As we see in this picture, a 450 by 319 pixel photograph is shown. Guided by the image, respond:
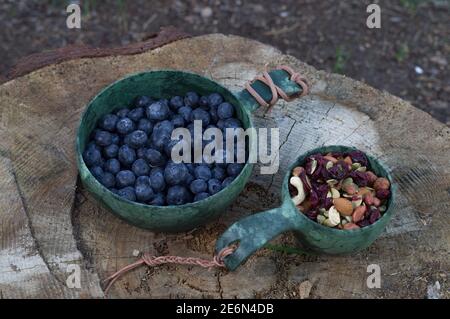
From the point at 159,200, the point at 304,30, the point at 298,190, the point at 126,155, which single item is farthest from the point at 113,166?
the point at 304,30

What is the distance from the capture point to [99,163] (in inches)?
57.3

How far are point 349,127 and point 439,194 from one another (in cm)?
28

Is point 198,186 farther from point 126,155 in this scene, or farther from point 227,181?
point 126,155

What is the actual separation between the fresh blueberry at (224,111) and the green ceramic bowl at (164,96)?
0.07ft

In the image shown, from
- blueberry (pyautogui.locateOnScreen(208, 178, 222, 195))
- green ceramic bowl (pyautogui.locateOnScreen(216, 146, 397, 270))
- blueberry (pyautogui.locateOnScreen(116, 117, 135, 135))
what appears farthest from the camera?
blueberry (pyautogui.locateOnScreen(116, 117, 135, 135))

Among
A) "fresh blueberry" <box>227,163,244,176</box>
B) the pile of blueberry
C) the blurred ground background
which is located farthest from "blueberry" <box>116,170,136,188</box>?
the blurred ground background

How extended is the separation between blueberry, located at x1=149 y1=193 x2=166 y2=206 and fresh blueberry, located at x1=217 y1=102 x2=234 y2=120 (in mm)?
255

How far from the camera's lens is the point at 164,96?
164cm

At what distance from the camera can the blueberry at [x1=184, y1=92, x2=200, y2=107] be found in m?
1.57

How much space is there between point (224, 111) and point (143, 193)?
29cm

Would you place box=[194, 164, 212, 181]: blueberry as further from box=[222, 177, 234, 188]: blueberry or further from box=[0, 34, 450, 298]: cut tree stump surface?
box=[0, 34, 450, 298]: cut tree stump surface

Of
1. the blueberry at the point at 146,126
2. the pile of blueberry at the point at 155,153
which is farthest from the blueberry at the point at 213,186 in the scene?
the blueberry at the point at 146,126
